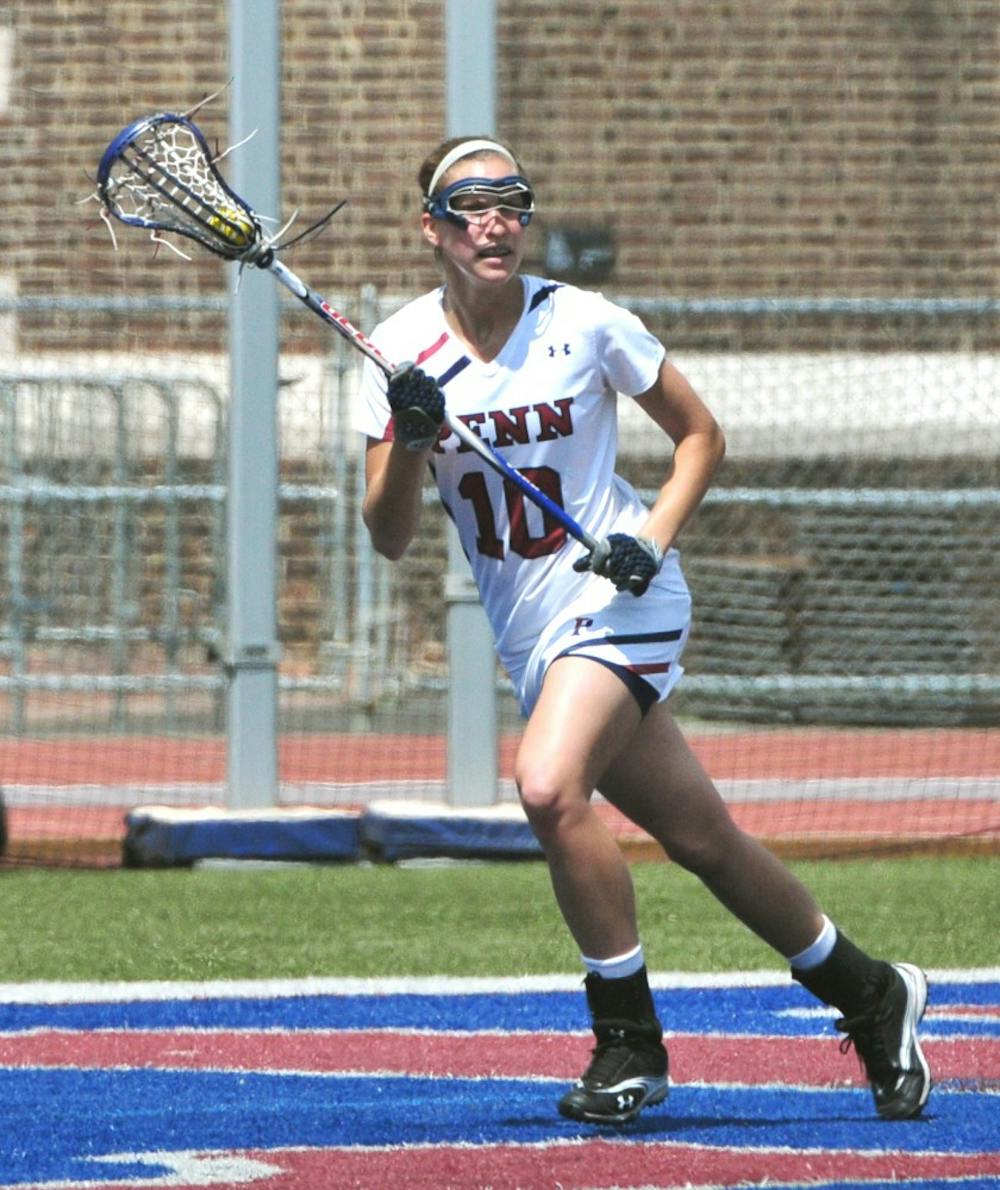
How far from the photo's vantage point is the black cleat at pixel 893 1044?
5.13 m

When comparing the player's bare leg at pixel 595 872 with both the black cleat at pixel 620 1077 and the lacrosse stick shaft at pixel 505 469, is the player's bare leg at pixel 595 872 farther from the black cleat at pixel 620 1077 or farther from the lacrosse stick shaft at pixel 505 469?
the lacrosse stick shaft at pixel 505 469

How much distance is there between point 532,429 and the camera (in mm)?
5164

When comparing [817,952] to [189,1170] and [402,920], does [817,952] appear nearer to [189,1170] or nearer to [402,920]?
[189,1170]

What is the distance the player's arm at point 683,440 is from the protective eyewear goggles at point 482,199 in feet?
1.42

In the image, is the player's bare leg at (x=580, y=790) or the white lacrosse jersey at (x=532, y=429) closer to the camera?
the player's bare leg at (x=580, y=790)

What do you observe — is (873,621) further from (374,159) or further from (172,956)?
(172,956)

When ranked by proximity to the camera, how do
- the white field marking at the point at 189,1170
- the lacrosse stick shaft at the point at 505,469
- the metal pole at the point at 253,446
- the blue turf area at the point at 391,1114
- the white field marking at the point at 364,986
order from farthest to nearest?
the metal pole at the point at 253,446 → the white field marking at the point at 364,986 → the lacrosse stick shaft at the point at 505,469 → the blue turf area at the point at 391,1114 → the white field marking at the point at 189,1170

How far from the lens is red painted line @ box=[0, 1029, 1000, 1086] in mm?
5719

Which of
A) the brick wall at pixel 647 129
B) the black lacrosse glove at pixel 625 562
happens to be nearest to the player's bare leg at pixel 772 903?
the black lacrosse glove at pixel 625 562

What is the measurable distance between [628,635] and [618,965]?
2.07 feet

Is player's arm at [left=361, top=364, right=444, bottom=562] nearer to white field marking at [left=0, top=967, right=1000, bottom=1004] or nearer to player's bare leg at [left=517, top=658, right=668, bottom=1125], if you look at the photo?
player's bare leg at [left=517, top=658, right=668, bottom=1125]

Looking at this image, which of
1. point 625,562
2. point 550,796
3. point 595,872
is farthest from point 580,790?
point 625,562

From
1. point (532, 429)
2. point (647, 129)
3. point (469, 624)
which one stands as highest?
point (647, 129)

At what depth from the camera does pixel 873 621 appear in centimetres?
1314
